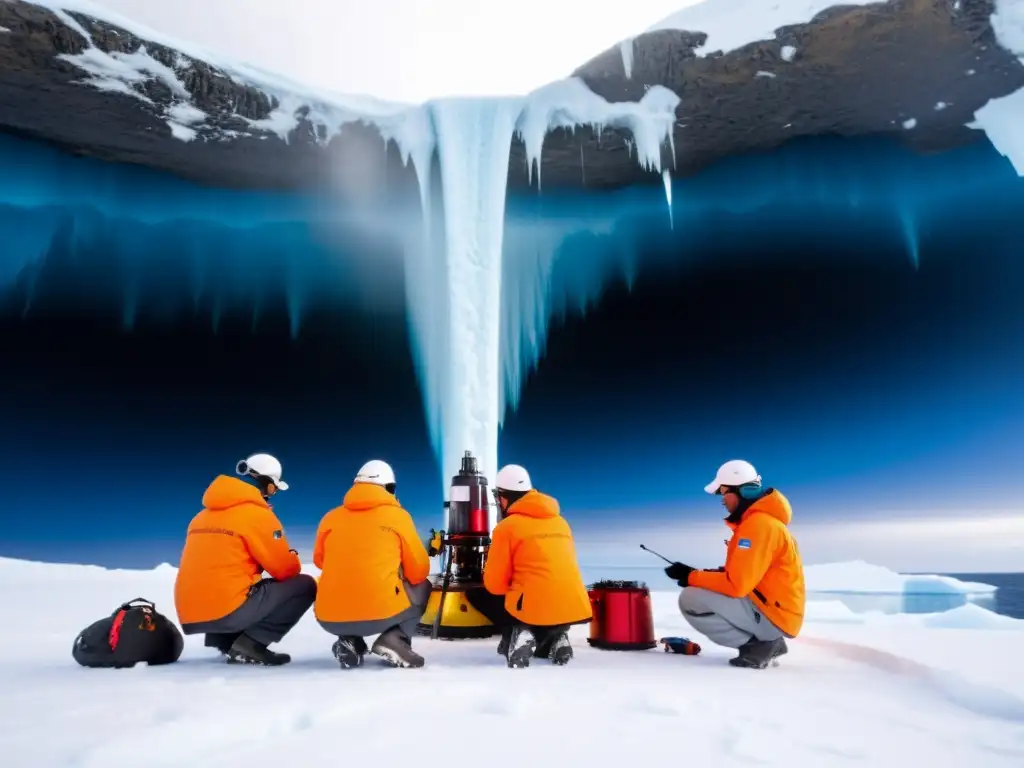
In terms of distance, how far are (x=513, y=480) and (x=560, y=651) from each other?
871 mm

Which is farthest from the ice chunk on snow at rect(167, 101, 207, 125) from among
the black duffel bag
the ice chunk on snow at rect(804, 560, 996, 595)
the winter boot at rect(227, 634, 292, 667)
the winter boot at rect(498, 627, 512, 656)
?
the ice chunk on snow at rect(804, 560, 996, 595)

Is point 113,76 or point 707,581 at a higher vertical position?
point 113,76

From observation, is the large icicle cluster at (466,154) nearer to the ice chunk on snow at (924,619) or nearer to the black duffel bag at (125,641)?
the ice chunk on snow at (924,619)

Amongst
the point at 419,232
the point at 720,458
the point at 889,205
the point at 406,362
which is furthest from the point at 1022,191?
the point at 406,362

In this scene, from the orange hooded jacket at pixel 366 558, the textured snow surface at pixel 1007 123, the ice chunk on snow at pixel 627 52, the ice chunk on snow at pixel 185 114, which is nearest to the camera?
the orange hooded jacket at pixel 366 558

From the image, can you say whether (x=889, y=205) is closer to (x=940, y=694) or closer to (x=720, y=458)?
(x=720, y=458)

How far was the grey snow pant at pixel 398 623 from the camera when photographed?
10.7 feet

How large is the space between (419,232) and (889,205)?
704 centimetres

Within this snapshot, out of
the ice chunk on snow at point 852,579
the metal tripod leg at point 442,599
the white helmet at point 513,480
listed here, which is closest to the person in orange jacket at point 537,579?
the white helmet at point 513,480

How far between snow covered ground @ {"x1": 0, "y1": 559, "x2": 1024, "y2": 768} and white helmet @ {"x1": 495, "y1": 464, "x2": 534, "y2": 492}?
86 cm

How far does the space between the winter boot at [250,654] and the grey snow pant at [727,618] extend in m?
2.02

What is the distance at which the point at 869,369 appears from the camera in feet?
35.9

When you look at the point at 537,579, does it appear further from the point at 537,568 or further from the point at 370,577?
the point at 370,577

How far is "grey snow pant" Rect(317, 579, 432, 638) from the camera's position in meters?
3.26
